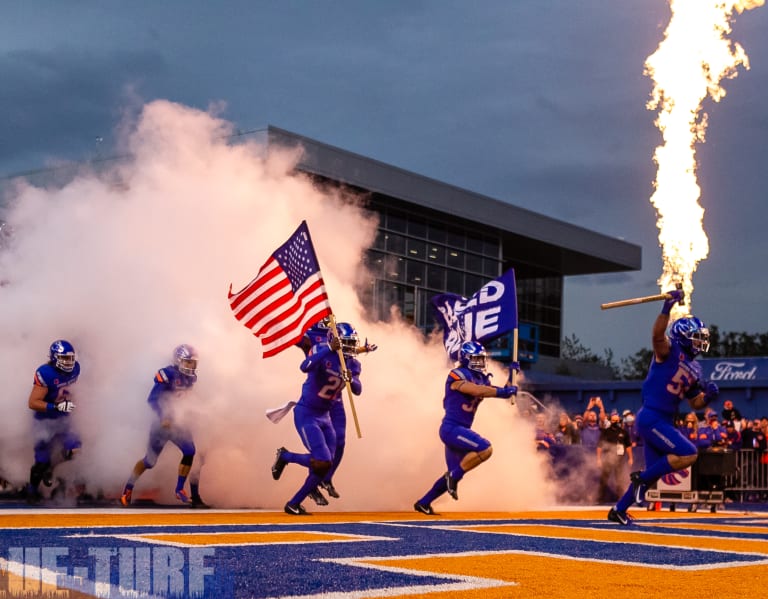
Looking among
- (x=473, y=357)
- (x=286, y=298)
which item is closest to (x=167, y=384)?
(x=286, y=298)

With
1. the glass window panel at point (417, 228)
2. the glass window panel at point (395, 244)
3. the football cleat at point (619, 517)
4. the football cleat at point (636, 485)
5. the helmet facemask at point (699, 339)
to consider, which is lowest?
the football cleat at point (619, 517)

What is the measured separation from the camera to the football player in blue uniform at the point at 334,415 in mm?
11644

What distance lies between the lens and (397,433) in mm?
13836

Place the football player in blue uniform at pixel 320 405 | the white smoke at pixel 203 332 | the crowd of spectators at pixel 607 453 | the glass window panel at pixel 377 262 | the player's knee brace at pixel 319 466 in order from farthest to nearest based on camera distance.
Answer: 1. the glass window panel at pixel 377 262
2. the crowd of spectators at pixel 607 453
3. the white smoke at pixel 203 332
4. the football player in blue uniform at pixel 320 405
5. the player's knee brace at pixel 319 466

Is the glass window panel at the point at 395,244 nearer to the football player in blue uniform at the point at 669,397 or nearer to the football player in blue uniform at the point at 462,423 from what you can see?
the football player in blue uniform at the point at 462,423

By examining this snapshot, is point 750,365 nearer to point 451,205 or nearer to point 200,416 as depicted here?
point 451,205

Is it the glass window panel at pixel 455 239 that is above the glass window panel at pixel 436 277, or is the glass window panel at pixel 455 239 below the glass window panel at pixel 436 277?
above

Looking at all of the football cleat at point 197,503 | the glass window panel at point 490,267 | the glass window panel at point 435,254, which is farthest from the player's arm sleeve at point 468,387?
the glass window panel at point 490,267

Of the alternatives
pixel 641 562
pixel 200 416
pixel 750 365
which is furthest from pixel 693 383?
pixel 750 365

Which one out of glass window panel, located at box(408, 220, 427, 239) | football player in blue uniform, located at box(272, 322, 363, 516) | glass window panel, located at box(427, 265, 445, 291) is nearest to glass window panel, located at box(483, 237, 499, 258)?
glass window panel, located at box(427, 265, 445, 291)

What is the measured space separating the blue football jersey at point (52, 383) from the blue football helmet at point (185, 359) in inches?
53.6

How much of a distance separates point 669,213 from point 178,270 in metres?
7.14

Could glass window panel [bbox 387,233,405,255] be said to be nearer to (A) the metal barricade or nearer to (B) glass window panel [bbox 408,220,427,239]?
(B) glass window panel [bbox 408,220,427,239]

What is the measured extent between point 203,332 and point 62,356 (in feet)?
5.39
